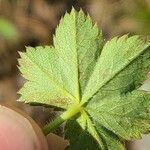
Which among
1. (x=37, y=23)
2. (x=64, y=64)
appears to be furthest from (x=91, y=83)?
(x=37, y=23)

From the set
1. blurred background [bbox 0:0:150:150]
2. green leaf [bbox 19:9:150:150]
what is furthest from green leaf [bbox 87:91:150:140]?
blurred background [bbox 0:0:150:150]

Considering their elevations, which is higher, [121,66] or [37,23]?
[37,23]

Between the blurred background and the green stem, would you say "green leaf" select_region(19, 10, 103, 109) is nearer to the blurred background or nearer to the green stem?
the green stem

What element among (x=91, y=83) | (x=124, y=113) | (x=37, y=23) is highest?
(x=37, y=23)

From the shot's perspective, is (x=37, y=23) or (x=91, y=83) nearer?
(x=91, y=83)

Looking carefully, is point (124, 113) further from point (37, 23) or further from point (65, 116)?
point (37, 23)

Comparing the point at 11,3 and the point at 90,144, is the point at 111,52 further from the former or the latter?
the point at 11,3

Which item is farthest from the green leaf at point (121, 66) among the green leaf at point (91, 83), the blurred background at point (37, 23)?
the blurred background at point (37, 23)
